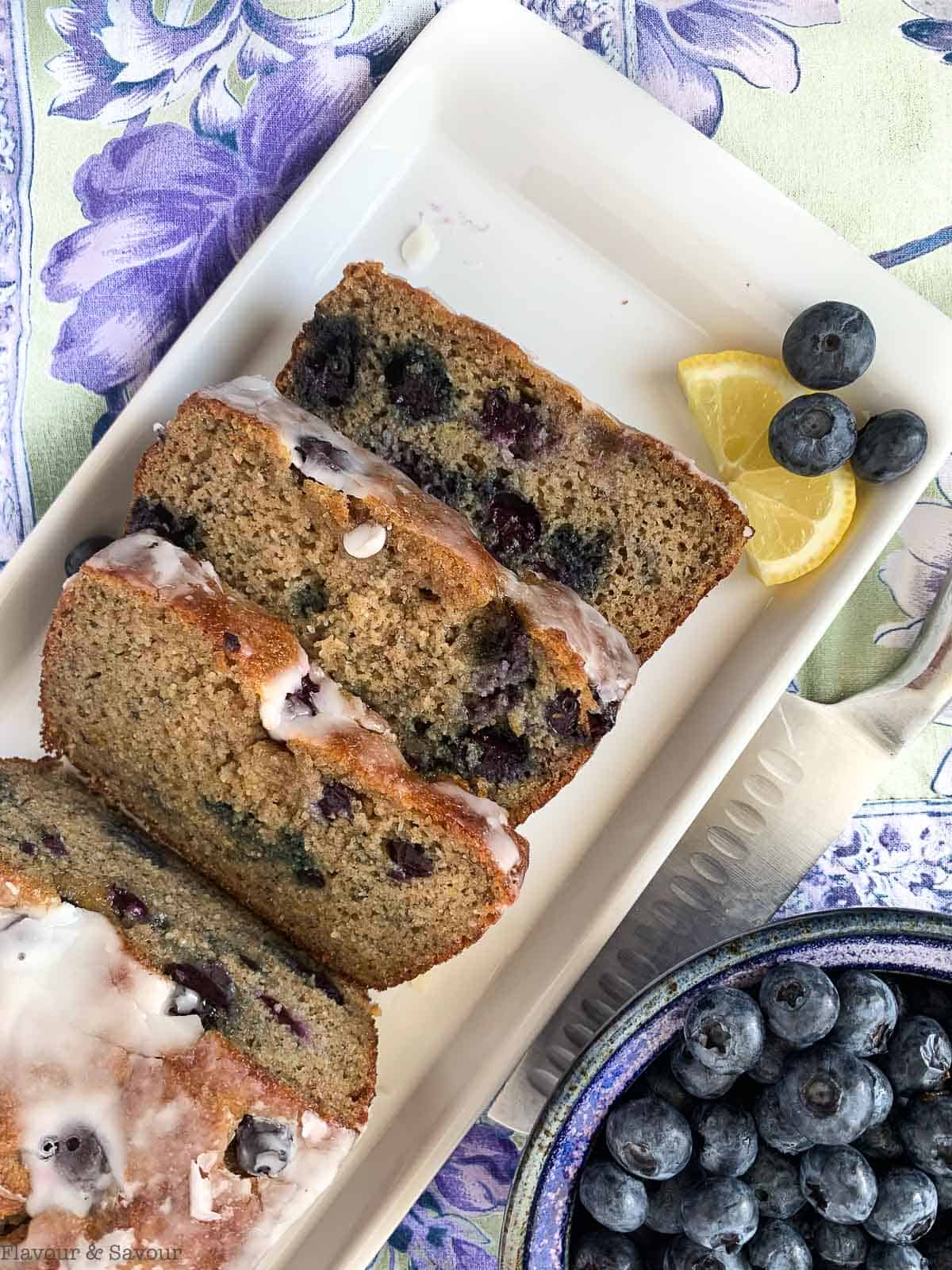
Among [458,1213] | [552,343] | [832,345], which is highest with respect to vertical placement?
[832,345]

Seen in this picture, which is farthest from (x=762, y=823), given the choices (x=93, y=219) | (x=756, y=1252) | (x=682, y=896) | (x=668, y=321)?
(x=93, y=219)

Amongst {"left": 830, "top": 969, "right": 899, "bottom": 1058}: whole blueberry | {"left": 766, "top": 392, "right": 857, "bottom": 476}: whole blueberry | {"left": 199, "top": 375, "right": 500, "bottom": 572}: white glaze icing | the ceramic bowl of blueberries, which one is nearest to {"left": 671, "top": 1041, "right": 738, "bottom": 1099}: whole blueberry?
the ceramic bowl of blueberries

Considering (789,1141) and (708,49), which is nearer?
(789,1141)

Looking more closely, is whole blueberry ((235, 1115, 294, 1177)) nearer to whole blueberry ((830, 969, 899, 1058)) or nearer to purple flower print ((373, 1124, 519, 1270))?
purple flower print ((373, 1124, 519, 1270))

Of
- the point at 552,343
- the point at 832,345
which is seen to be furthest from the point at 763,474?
the point at 552,343

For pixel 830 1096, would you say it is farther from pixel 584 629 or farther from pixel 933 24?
pixel 933 24

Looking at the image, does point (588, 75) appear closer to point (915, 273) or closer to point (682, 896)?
point (915, 273)
